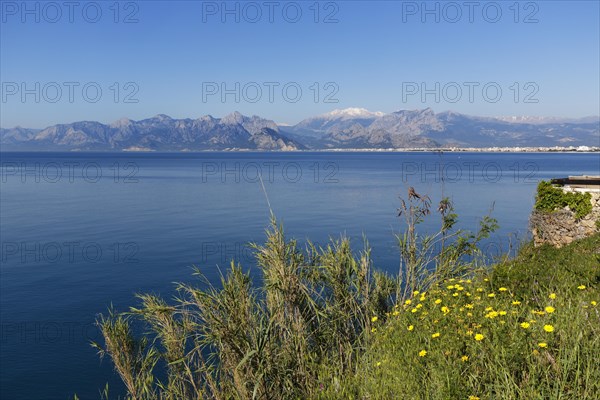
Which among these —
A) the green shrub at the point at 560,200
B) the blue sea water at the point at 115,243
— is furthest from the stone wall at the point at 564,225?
the blue sea water at the point at 115,243

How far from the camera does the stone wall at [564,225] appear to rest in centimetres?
2525

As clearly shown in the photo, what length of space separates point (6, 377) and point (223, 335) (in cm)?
1709

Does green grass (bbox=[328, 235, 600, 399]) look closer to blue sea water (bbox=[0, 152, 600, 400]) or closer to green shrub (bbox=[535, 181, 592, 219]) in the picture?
blue sea water (bbox=[0, 152, 600, 400])

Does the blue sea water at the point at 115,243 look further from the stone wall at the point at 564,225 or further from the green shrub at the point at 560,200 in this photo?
the green shrub at the point at 560,200

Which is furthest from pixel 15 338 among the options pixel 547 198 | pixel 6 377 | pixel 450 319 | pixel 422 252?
pixel 547 198

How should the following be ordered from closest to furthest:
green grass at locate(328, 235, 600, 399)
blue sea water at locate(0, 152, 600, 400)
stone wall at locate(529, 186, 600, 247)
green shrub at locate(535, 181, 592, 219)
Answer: green grass at locate(328, 235, 600, 399) → blue sea water at locate(0, 152, 600, 400) → stone wall at locate(529, 186, 600, 247) → green shrub at locate(535, 181, 592, 219)

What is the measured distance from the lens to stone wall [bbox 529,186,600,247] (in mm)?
25250

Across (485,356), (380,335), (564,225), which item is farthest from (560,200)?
(485,356)

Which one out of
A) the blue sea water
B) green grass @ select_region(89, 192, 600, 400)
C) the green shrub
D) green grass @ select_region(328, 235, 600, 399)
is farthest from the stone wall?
green grass @ select_region(328, 235, 600, 399)

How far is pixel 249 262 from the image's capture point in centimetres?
3138

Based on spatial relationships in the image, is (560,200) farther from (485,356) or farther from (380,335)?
(485,356)

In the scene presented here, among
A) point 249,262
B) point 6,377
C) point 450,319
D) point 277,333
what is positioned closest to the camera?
point 450,319

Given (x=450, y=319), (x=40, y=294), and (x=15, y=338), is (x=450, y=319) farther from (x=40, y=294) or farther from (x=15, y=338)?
(x=40, y=294)

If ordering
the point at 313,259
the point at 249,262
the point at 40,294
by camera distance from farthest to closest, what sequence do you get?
the point at 249,262 < the point at 40,294 < the point at 313,259
